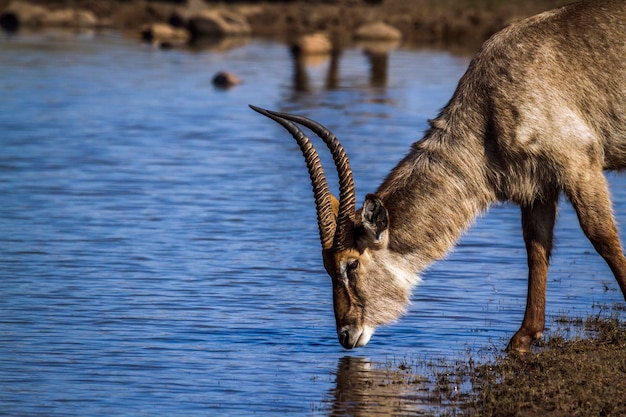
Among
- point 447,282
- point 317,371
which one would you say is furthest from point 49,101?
point 317,371

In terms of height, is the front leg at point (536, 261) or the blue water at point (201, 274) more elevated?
the front leg at point (536, 261)

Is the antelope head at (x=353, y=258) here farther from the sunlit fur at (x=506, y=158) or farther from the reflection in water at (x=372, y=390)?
the reflection in water at (x=372, y=390)

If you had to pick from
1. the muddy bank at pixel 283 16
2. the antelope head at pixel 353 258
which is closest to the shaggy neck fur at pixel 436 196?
the antelope head at pixel 353 258

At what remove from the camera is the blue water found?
7.53 m

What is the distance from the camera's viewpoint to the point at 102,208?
43.8 ft

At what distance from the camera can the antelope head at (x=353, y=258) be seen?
738 cm

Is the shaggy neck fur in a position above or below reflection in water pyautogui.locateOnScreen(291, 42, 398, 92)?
above

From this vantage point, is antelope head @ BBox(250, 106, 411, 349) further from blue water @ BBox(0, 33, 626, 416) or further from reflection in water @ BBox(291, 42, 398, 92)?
reflection in water @ BBox(291, 42, 398, 92)

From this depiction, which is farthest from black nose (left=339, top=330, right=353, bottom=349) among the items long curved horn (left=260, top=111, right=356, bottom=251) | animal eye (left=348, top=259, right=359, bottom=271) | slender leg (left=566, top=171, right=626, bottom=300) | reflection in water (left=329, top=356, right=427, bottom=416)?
slender leg (left=566, top=171, right=626, bottom=300)

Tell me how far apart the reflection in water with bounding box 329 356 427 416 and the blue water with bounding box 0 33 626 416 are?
2cm

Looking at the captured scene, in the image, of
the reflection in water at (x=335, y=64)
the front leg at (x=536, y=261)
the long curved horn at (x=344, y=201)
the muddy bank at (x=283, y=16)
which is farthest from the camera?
the muddy bank at (x=283, y=16)

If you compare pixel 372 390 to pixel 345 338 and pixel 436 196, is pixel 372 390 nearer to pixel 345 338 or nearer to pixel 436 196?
pixel 345 338

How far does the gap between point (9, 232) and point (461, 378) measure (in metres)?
6.08

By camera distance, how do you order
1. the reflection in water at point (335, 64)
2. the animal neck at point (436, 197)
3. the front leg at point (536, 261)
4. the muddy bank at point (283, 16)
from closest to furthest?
the animal neck at point (436, 197)
the front leg at point (536, 261)
the reflection in water at point (335, 64)
the muddy bank at point (283, 16)
